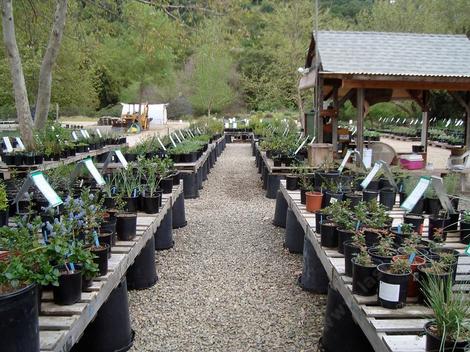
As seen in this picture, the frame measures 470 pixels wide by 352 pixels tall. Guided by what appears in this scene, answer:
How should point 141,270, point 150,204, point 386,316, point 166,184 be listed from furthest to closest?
point 166,184, point 150,204, point 141,270, point 386,316

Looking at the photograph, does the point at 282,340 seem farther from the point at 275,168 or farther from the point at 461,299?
the point at 275,168

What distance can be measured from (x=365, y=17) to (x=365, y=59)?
23.5 m

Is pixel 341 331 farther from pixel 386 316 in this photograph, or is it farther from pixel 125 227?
pixel 125 227

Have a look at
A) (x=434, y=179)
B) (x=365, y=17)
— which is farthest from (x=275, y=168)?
(x=365, y=17)

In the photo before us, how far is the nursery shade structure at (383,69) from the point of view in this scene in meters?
8.67

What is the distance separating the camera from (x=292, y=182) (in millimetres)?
5918

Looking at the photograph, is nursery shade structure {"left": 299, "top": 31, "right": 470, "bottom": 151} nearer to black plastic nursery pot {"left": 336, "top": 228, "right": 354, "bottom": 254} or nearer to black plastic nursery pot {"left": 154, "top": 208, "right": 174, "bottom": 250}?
black plastic nursery pot {"left": 154, "top": 208, "right": 174, "bottom": 250}

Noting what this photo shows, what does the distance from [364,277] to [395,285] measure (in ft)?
0.64

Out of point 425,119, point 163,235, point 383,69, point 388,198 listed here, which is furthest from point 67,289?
point 425,119

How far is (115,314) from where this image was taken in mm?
3123

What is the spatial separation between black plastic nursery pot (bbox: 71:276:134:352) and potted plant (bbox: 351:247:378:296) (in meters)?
1.49

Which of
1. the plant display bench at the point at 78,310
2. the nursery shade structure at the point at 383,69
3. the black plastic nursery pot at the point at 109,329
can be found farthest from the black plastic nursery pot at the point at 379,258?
the nursery shade structure at the point at 383,69

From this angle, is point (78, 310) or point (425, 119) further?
point (425, 119)

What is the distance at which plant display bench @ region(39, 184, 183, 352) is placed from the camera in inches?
83.1
